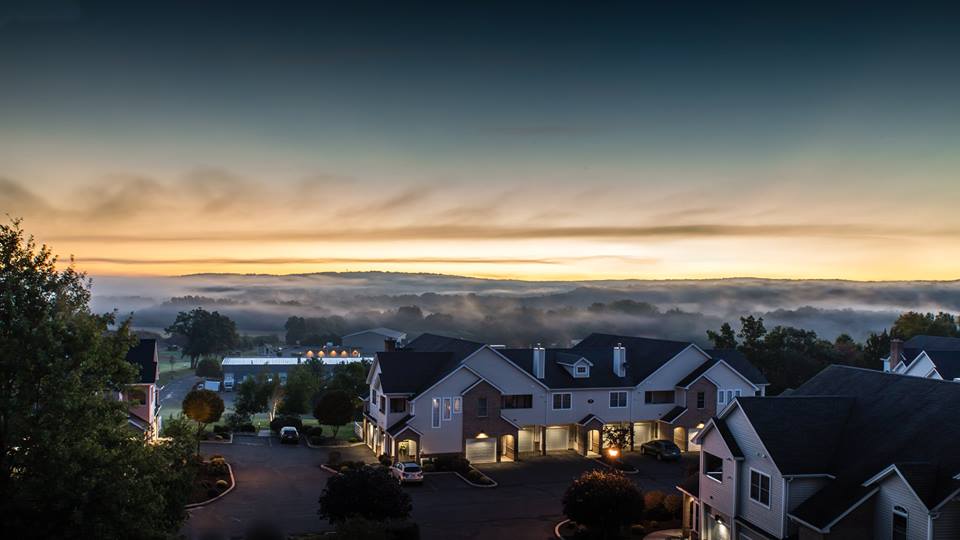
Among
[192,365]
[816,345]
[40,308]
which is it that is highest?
[40,308]

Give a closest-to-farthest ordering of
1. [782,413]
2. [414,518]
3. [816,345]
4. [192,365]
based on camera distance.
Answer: [782,413] → [414,518] → [816,345] → [192,365]

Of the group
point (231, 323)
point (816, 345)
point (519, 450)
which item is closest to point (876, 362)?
point (816, 345)

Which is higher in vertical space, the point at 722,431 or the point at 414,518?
the point at 722,431

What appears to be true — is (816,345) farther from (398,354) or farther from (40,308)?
(40,308)

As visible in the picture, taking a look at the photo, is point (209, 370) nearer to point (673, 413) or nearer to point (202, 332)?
point (202, 332)

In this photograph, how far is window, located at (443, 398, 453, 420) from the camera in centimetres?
5212

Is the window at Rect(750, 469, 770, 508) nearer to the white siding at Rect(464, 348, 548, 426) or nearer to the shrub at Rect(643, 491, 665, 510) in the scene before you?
the shrub at Rect(643, 491, 665, 510)

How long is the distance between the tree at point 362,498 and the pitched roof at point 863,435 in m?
16.0

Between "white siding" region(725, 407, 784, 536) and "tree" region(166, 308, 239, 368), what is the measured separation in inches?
5142

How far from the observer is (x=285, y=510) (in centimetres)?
3950

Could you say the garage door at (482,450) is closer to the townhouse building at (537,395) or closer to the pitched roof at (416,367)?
the townhouse building at (537,395)

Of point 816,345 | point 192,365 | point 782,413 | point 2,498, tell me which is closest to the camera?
point 2,498

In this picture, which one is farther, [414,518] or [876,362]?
[876,362]

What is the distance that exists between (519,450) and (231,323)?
360ft
